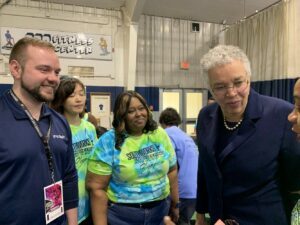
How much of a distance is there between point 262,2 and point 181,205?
5790mm

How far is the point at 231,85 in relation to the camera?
1229mm

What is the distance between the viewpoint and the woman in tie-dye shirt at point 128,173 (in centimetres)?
190

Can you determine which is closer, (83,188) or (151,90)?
(83,188)

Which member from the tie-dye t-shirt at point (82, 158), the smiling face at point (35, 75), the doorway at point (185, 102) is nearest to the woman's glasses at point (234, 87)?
the smiling face at point (35, 75)

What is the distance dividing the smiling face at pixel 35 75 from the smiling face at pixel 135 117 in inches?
23.9

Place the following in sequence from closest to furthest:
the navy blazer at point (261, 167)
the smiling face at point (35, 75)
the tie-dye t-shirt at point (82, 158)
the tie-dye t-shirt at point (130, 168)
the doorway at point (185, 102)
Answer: the navy blazer at point (261, 167) → the smiling face at point (35, 75) → the tie-dye t-shirt at point (130, 168) → the tie-dye t-shirt at point (82, 158) → the doorway at point (185, 102)

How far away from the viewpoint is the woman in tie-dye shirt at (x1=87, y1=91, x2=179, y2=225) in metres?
1.90

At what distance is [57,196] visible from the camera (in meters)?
1.53

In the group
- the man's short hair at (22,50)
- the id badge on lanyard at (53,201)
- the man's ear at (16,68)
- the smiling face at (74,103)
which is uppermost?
the man's short hair at (22,50)

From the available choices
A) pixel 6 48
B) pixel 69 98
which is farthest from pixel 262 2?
pixel 69 98

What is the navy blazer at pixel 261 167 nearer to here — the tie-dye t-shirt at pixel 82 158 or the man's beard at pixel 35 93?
the man's beard at pixel 35 93

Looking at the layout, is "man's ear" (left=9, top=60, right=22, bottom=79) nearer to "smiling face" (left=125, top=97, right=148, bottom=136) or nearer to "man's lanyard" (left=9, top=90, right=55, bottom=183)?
"man's lanyard" (left=9, top=90, right=55, bottom=183)

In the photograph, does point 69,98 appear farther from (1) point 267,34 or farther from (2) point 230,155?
(1) point 267,34

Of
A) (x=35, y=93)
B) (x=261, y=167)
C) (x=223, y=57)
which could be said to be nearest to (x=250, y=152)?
(x=261, y=167)
